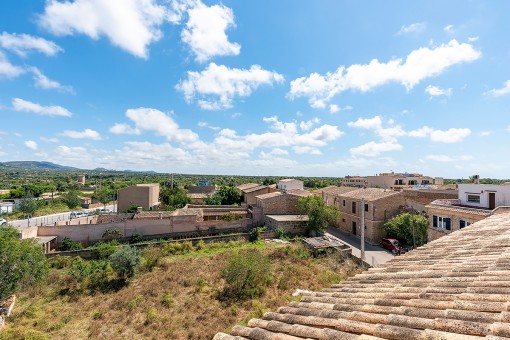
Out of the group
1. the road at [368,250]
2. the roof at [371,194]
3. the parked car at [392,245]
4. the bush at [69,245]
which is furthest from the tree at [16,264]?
the roof at [371,194]

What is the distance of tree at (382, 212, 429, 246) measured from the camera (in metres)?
26.2

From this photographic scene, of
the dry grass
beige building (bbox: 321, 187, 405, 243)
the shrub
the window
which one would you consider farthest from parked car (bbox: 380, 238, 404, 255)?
the shrub

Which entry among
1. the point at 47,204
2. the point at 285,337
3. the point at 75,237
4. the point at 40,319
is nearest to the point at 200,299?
the point at 40,319

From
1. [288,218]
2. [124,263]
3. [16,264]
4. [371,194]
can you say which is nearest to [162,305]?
[124,263]

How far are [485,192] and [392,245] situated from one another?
31.8ft

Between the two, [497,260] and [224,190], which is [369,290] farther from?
[224,190]

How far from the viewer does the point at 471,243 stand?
8367 millimetres

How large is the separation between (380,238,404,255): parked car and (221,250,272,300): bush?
15156mm

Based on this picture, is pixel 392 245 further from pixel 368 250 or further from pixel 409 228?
pixel 409 228

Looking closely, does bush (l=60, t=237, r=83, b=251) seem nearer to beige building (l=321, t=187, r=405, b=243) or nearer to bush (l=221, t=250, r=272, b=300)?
bush (l=221, t=250, r=272, b=300)

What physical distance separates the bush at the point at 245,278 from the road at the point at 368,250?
936 centimetres

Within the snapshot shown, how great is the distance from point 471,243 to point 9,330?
885 inches

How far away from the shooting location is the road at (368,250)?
83.7ft

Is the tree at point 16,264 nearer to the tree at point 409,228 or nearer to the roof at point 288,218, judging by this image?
the roof at point 288,218
